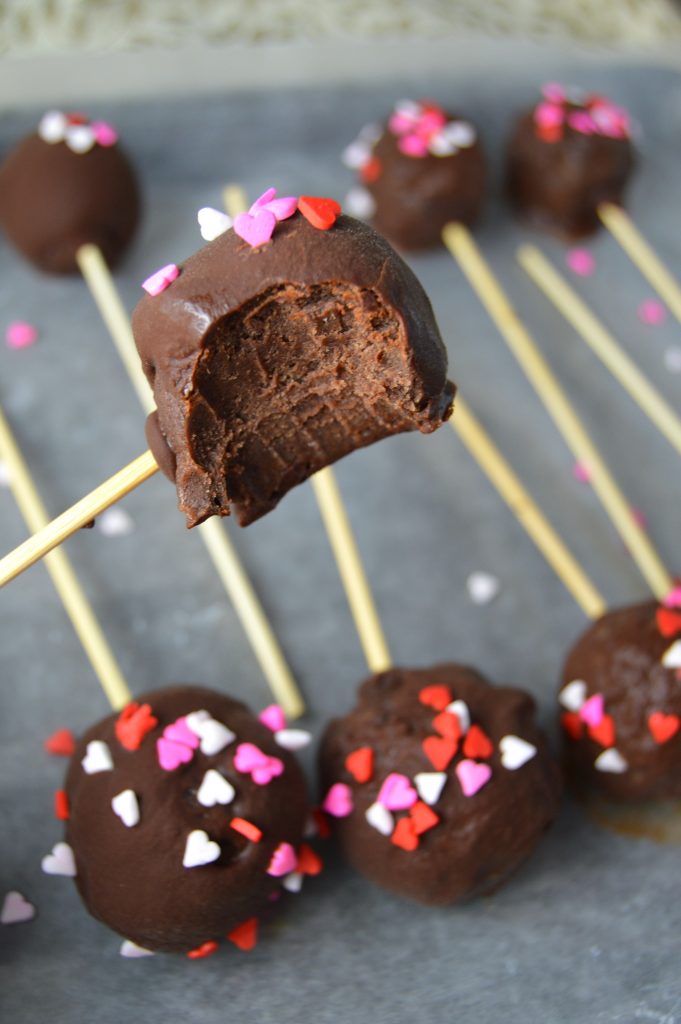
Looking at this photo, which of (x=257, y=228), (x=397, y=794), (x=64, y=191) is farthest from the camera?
(x=64, y=191)

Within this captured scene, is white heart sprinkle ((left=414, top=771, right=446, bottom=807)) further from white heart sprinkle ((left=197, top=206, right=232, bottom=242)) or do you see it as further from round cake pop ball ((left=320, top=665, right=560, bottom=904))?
white heart sprinkle ((left=197, top=206, right=232, bottom=242))

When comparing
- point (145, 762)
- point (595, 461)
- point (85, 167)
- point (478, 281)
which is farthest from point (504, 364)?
point (145, 762)

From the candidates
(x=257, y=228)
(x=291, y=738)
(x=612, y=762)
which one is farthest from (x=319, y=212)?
(x=612, y=762)

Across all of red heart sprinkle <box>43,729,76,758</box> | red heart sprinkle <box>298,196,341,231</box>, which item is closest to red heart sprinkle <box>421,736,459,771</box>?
red heart sprinkle <box>43,729,76,758</box>

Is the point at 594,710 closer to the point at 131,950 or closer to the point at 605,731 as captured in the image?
the point at 605,731

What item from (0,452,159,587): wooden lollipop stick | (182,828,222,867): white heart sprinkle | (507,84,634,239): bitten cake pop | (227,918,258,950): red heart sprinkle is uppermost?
(0,452,159,587): wooden lollipop stick

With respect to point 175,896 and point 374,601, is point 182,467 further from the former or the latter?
point 374,601
